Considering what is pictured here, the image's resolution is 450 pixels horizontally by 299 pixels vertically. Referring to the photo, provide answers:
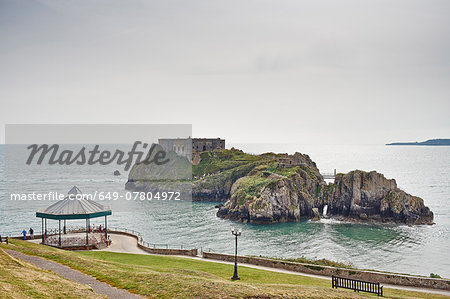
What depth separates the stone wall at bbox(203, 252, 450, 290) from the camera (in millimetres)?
25438

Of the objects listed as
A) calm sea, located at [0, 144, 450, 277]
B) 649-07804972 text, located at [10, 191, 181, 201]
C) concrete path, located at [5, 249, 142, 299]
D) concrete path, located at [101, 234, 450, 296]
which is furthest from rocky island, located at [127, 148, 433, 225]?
concrete path, located at [5, 249, 142, 299]

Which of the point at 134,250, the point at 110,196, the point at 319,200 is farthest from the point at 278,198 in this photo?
the point at 110,196

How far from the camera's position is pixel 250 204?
7000 cm

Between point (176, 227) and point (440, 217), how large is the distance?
49.4 m

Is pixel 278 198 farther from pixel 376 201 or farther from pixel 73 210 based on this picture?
pixel 73 210

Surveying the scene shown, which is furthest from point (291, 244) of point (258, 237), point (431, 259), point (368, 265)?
point (431, 259)

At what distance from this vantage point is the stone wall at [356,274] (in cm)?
2544

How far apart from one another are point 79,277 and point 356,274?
62.7ft

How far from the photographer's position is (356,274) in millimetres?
27672

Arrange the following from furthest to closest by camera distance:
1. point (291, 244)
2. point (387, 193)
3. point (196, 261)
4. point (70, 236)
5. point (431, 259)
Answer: point (387, 193), point (291, 244), point (431, 259), point (70, 236), point (196, 261)

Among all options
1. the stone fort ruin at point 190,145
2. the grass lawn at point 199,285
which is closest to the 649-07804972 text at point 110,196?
the stone fort ruin at point 190,145

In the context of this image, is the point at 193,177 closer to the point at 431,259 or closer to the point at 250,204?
the point at 250,204

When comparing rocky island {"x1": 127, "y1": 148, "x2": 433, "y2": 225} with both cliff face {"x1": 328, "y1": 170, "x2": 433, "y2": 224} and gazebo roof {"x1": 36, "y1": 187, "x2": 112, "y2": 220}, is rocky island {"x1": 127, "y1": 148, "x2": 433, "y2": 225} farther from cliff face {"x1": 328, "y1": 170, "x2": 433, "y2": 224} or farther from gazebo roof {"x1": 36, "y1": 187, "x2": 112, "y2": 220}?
gazebo roof {"x1": 36, "y1": 187, "x2": 112, "y2": 220}

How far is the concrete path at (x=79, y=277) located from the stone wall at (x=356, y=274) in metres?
15.6
